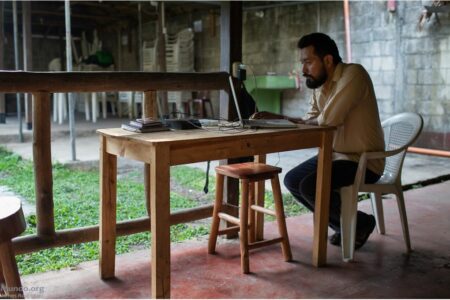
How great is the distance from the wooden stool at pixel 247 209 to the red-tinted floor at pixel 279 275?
0.10 metres

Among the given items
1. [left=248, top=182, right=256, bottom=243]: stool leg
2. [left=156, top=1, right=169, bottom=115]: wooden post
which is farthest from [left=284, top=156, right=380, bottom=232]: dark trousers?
[left=156, top=1, right=169, bottom=115]: wooden post

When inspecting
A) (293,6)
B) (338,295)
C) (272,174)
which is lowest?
(338,295)

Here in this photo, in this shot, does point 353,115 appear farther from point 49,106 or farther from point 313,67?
point 49,106

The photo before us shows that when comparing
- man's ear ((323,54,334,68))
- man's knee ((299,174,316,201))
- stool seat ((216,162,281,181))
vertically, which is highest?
man's ear ((323,54,334,68))

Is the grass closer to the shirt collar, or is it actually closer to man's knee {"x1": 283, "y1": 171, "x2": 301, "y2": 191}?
man's knee {"x1": 283, "y1": 171, "x2": 301, "y2": 191}

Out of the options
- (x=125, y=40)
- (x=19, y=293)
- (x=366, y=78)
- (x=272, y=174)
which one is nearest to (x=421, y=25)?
(x=366, y=78)

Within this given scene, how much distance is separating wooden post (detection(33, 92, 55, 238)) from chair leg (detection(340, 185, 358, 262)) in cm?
157

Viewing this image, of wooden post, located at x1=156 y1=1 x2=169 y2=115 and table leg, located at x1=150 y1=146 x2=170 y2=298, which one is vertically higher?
wooden post, located at x1=156 y1=1 x2=169 y2=115

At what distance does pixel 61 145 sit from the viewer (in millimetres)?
7219

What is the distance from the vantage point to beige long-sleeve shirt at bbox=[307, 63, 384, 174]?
2631 millimetres

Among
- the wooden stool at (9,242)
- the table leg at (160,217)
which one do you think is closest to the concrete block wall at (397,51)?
the table leg at (160,217)

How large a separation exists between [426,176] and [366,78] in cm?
286

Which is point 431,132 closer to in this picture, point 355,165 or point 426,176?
point 426,176

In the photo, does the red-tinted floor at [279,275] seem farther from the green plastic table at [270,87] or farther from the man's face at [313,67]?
the green plastic table at [270,87]
